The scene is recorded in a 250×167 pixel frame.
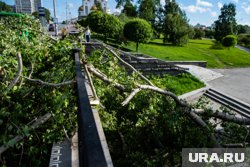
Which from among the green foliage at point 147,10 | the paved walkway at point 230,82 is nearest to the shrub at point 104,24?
the paved walkway at point 230,82

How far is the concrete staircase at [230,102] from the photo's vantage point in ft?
37.4

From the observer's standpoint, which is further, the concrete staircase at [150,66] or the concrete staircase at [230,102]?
the concrete staircase at [150,66]

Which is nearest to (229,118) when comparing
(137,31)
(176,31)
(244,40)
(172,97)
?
(172,97)

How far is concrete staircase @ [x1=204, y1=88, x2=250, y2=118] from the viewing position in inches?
448

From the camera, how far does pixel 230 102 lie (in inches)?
489

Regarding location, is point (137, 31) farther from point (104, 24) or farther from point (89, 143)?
point (89, 143)

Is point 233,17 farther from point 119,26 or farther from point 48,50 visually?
point 48,50

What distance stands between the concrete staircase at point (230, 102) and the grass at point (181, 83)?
2.55 feet

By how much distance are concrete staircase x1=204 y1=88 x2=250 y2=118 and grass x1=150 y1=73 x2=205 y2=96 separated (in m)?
0.78

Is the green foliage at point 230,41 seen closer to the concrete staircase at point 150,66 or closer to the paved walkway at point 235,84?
the paved walkway at point 235,84

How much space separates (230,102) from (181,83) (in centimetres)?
268

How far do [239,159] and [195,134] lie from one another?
2.34 feet

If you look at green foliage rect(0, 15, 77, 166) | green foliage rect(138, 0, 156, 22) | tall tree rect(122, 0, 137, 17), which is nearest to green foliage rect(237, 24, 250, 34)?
tall tree rect(122, 0, 137, 17)

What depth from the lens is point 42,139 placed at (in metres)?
2.86
